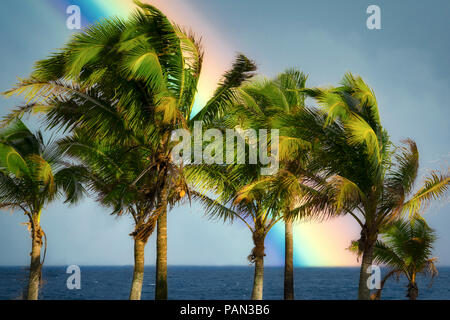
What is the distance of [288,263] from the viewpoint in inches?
793

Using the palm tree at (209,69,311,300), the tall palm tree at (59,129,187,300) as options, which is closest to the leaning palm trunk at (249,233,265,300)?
the palm tree at (209,69,311,300)

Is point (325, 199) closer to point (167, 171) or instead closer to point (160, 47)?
point (167, 171)

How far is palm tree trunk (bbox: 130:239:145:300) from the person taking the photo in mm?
16000

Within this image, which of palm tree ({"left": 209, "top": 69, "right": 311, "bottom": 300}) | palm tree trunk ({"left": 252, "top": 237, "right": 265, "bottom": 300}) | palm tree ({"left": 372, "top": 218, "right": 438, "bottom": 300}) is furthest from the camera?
palm tree ({"left": 372, "top": 218, "right": 438, "bottom": 300})

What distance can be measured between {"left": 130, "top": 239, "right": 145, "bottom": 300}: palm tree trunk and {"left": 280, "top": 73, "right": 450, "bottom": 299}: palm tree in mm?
5779

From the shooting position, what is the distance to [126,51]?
13.6 metres

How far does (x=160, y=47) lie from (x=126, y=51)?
133 centimetres

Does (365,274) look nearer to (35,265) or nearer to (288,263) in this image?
(288,263)

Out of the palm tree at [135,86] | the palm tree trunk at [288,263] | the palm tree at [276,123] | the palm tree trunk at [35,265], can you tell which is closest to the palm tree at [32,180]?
the palm tree trunk at [35,265]

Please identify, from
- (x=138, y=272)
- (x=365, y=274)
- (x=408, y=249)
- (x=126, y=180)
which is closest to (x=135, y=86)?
(x=126, y=180)

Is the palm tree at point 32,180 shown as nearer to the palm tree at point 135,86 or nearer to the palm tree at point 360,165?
the palm tree at point 135,86

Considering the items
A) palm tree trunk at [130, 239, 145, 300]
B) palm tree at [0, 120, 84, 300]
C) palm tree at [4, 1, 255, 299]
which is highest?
palm tree at [4, 1, 255, 299]

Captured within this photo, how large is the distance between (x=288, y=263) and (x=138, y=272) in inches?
247

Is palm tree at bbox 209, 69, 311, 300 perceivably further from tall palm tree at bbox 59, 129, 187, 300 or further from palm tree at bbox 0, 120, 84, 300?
palm tree at bbox 0, 120, 84, 300
